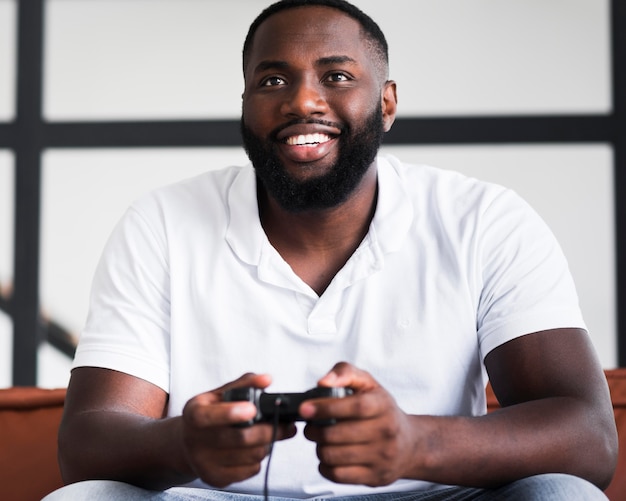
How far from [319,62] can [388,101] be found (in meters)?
0.22

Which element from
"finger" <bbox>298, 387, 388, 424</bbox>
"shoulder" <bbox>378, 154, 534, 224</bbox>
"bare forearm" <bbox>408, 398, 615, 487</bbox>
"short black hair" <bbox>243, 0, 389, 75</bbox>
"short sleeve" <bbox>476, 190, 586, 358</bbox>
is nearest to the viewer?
"finger" <bbox>298, 387, 388, 424</bbox>

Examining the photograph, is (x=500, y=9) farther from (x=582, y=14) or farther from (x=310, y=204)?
(x=310, y=204)

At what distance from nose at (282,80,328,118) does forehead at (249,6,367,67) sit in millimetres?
59

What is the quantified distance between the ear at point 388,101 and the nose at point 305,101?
198 millimetres

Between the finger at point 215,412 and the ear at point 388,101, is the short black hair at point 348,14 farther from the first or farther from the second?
the finger at point 215,412

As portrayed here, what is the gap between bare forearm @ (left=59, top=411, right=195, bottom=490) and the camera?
1.21 metres

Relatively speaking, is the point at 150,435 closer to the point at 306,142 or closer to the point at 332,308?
the point at 332,308

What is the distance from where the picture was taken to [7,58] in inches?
131

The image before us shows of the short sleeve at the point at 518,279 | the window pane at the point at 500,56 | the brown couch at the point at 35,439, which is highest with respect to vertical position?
the window pane at the point at 500,56

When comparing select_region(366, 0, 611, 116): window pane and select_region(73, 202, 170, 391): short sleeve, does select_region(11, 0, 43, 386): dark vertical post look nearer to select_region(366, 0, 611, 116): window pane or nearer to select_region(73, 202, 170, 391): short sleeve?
select_region(366, 0, 611, 116): window pane

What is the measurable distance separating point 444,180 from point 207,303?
49 cm

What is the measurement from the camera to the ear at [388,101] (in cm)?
175

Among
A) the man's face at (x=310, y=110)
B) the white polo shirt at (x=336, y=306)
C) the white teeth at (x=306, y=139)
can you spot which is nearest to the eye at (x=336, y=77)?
the man's face at (x=310, y=110)

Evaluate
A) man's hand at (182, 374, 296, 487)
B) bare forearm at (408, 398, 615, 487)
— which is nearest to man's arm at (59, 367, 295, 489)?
man's hand at (182, 374, 296, 487)
